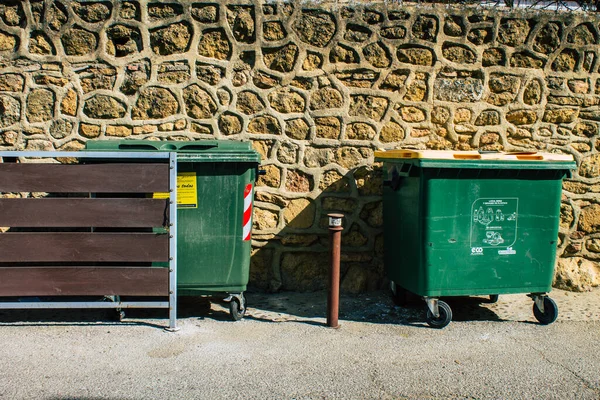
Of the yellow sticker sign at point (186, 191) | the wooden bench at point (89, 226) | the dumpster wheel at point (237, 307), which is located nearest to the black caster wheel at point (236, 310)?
the dumpster wheel at point (237, 307)

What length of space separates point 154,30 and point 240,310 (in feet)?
8.81

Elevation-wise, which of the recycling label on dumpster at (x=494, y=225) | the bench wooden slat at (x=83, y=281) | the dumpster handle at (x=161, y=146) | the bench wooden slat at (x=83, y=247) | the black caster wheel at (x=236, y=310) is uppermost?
the dumpster handle at (x=161, y=146)

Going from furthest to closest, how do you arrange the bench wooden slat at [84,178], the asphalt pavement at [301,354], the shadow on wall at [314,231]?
the shadow on wall at [314,231] → the bench wooden slat at [84,178] → the asphalt pavement at [301,354]

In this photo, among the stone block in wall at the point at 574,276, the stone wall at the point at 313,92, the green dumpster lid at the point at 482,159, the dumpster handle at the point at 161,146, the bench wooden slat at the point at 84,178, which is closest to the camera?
the bench wooden slat at the point at 84,178

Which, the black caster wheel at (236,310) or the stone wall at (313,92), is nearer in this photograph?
the black caster wheel at (236,310)

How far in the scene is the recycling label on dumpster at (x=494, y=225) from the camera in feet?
15.4

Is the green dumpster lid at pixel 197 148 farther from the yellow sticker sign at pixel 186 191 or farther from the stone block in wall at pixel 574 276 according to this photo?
the stone block in wall at pixel 574 276

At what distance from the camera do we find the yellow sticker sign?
15.3 feet

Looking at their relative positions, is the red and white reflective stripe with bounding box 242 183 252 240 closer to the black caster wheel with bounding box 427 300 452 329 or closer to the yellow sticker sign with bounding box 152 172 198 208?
the yellow sticker sign with bounding box 152 172 198 208

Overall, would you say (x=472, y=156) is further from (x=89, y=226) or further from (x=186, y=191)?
(x=89, y=226)

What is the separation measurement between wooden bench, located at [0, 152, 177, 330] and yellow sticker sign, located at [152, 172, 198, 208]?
0.18m

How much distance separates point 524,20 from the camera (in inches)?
228

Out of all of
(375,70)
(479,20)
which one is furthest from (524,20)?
(375,70)

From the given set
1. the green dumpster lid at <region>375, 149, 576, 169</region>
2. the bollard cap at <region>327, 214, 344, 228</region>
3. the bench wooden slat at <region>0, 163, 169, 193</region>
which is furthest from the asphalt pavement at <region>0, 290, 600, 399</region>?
the green dumpster lid at <region>375, 149, 576, 169</region>
